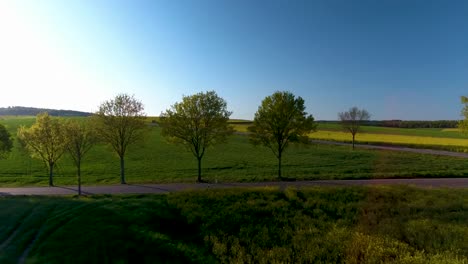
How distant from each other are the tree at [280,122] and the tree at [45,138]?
2199cm

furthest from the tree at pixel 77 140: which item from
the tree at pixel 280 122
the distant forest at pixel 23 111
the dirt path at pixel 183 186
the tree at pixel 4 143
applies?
the distant forest at pixel 23 111

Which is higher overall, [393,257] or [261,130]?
[261,130]

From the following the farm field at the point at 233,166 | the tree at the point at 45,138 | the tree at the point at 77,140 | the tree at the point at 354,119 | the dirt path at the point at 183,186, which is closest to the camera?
the tree at the point at 77,140

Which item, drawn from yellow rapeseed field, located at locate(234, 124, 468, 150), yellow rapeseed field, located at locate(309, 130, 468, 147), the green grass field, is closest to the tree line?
the green grass field

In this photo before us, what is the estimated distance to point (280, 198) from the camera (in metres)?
21.0

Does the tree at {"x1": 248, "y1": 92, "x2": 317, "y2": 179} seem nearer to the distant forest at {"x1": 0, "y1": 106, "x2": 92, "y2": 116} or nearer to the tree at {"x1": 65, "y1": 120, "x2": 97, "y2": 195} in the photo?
the tree at {"x1": 65, "y1": 120, "x2": 97, "y2": 195}

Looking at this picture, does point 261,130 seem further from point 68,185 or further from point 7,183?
point 7,183

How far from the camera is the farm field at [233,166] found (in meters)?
31.2

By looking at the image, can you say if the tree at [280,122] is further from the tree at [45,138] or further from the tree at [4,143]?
the tree at [4,143]

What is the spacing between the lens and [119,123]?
32.0 m

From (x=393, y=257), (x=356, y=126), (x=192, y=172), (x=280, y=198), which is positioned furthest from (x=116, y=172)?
(x=356, y=126)

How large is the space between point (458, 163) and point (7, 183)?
56.9 m

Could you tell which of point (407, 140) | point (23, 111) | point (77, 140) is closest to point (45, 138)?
point (77, 140)

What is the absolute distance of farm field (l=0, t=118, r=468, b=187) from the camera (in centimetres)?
3116
